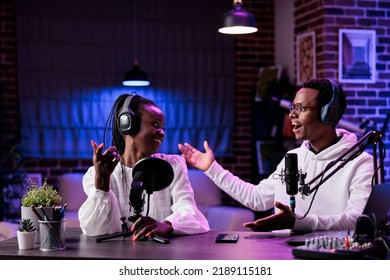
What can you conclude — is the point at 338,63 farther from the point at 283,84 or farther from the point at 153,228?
the point at 153,228

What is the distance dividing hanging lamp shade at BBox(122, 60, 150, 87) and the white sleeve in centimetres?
368

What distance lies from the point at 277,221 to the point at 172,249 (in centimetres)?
37

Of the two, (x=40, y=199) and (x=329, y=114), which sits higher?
(x=329, y=114)

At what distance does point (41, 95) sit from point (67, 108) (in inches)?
11.0

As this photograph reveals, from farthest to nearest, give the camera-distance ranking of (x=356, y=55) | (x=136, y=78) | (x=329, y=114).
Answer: (x=136, y=78)
(x=356, y=55)
(x=329, y=114)

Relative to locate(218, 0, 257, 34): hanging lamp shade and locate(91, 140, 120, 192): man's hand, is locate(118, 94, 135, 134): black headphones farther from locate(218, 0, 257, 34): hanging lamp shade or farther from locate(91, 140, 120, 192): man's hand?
locate(218, 0, 257, 34): hanging lamp shade

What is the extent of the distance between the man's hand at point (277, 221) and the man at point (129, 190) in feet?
1.12

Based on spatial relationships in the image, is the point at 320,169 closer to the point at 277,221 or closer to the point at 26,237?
the point at 277,221

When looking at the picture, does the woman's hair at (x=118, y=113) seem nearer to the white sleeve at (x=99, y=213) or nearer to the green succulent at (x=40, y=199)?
the white sleeve at (x=99, y=213)

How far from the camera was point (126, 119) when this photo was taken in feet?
8.29

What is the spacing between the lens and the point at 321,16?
544 centimetres

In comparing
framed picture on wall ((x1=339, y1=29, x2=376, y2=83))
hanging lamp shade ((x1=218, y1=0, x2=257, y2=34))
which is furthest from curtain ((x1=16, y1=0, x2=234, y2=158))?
hanging lamp shade ((x1=218, y1=0, x2=257, y2=34))

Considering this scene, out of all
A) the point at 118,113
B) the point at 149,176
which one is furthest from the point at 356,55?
the point at 149,176

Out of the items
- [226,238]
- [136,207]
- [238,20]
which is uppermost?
[238,20]
